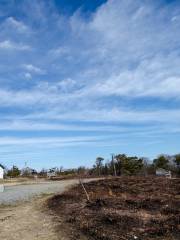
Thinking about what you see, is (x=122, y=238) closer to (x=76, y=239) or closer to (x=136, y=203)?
(x=76, y=239)

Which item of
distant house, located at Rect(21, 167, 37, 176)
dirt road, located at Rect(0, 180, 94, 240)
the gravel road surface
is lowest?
dirt road, located at Rect(0, 180, 94, 240)

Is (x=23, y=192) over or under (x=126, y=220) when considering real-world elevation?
over

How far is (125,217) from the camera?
12.3 m

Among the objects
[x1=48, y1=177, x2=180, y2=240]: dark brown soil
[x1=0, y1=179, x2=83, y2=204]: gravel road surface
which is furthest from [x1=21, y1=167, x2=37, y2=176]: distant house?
[x1=48, y1=177, x2=180, y2=240]: dark brown soil

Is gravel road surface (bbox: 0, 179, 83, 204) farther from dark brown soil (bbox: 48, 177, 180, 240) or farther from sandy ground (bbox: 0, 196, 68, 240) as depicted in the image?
dark brown soil (bbox: 48, 177, 180, 240)

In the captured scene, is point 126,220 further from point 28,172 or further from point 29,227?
point 28,172

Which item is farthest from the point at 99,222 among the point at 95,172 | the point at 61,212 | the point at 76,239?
the point at 95,172

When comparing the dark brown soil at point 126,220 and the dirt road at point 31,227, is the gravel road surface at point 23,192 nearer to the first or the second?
the dirt road at point 31,227

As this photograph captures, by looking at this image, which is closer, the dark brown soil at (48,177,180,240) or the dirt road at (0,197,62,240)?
the dark brown soil at (48,177,180,240)

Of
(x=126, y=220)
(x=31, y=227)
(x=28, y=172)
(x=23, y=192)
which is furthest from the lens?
(x=28, y=172)

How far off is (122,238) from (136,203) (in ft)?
21.8

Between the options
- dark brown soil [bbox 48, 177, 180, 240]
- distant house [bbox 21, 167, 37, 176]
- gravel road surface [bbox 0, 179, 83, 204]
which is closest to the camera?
dark brown soil [bbox 48, 177, 180, 240]

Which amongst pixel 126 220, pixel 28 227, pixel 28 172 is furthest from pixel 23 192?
pixel 28 172

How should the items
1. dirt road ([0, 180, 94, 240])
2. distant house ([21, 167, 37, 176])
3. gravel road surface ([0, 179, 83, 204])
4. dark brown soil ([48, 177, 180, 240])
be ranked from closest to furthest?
dark brown soil ([48, 177, 180, 240]) → dirt road ([0, 180, 94, 240]) → gravel road surface ([0, 179, 83, 204]) → distant house ([21, 167, 37, 176])
